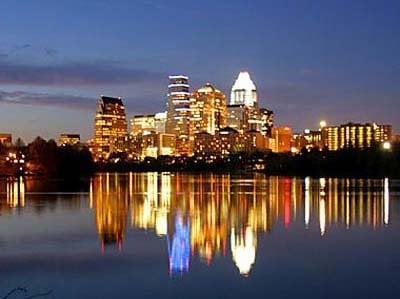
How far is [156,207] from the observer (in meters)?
39.5

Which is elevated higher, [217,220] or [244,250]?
[217,220]

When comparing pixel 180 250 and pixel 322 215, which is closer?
pixel 180 250

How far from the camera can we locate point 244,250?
21703 mm

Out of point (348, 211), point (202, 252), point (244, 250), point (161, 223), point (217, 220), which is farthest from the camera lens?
point (348, 211)

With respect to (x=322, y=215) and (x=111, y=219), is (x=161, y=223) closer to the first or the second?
(x=111, y=219)

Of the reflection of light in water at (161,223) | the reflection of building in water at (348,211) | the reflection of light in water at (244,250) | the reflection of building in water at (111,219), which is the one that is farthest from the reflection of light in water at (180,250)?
the reflection of building in water at (348,211)

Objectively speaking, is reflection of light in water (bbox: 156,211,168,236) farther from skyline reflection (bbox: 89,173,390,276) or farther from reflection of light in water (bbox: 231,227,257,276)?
reflection of light in water (bbox: 231,227,257,276)

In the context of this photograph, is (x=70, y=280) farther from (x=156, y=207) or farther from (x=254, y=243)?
(x=156, y=207)

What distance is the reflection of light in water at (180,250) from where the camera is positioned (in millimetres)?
18784

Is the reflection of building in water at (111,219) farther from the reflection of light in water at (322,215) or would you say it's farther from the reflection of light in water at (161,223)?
the reflection of light in water at (322,215)

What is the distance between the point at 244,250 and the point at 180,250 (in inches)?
74.9

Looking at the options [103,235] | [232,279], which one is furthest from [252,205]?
[232,279]

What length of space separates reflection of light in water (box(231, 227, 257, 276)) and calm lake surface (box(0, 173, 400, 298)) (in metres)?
0.03

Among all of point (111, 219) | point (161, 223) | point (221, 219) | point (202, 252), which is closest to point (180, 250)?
point (202, 252)
